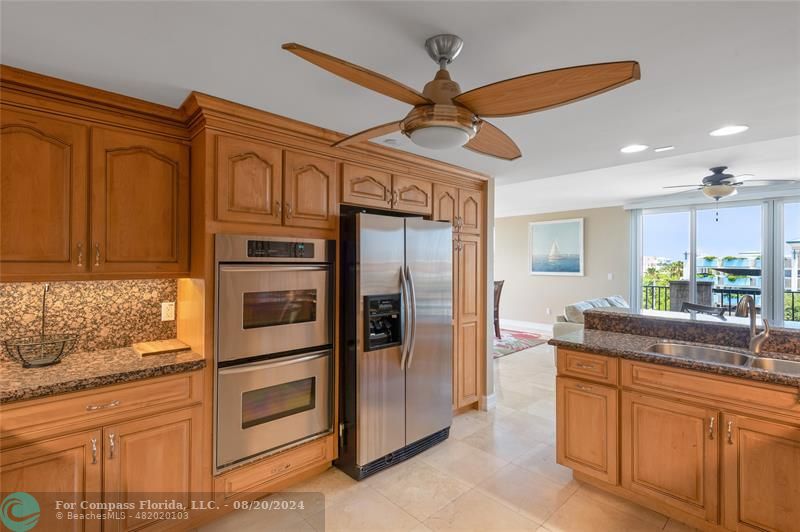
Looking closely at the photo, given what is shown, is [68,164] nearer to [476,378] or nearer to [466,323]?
[466,323]

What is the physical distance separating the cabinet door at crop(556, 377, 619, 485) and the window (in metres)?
3.14

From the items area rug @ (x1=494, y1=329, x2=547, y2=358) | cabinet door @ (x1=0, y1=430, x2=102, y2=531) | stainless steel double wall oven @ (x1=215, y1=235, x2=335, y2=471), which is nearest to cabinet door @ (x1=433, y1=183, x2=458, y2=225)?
stainless steel double wall oven @ (x1=215, y1=235, x2=335, y2=471)

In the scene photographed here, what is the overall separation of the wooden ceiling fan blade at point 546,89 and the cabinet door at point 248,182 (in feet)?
4.53

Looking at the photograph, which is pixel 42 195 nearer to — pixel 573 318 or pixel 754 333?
pixel 754 333

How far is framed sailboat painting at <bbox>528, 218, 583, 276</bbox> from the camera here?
24.1ft

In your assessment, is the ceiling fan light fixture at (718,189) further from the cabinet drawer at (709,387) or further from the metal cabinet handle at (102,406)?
the metal cabinet handle at (102,406)

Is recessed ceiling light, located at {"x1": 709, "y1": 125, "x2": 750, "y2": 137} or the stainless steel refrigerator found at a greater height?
recessed ceiling light, located at {"x1": 709, "y1": 125, "x2": 750, "y2": 137}

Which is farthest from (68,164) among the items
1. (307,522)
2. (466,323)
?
(466,323)

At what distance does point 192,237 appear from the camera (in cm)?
221

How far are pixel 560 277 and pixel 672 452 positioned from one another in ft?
19.0

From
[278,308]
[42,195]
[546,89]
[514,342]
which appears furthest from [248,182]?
[514,342]

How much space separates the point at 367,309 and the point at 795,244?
647 centimetres

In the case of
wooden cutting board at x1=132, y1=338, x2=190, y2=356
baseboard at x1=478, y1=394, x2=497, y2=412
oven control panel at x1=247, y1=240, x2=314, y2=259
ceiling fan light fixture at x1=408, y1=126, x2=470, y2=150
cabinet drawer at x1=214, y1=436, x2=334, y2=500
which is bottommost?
baseboard at x1=478, y1=394, x2=497, y2=412

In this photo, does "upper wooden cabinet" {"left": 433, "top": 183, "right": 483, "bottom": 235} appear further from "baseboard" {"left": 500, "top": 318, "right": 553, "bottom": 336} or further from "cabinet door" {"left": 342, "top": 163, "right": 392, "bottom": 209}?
"baseboard" {"left": 500, "top": 318, "right": 553, "bottom": 336}
